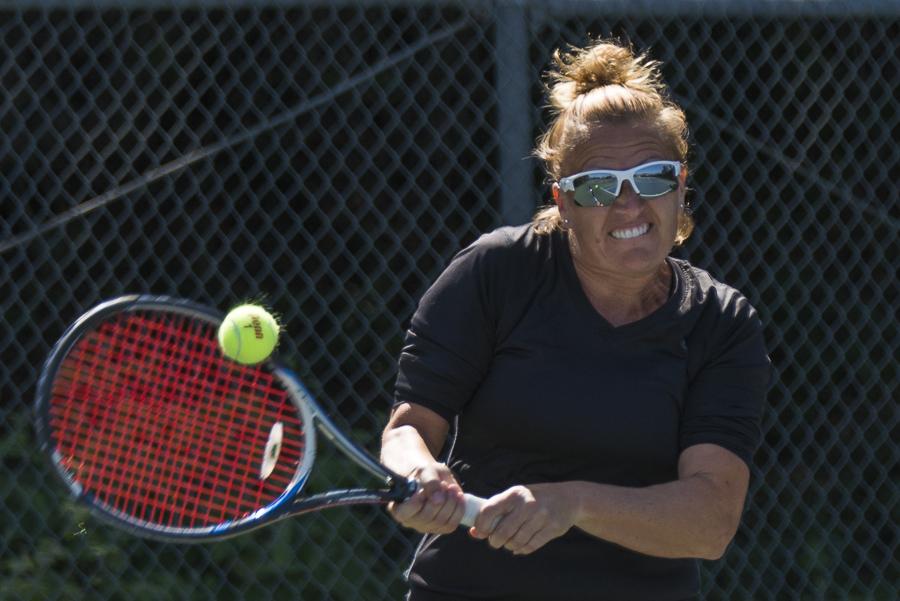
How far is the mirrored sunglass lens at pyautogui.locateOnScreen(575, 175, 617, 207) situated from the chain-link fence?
1.73 metres

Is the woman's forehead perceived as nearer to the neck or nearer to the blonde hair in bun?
the blonde hair in bun

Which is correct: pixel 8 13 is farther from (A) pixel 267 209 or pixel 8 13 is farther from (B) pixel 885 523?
(B) pixel 885 523

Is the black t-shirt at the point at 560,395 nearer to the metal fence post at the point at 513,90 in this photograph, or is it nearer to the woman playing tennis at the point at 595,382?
the woman playing tennis at the point at 595,382

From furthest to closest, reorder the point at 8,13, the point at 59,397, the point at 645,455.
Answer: the point at 8,13
the point at 59,397
the point at 645,455

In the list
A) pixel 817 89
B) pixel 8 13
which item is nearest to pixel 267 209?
pixel 8 13

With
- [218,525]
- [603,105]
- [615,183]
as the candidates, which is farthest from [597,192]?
[218,525]

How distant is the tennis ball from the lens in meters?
2.31

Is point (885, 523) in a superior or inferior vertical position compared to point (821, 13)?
inferior

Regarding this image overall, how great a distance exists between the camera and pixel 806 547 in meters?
4.38

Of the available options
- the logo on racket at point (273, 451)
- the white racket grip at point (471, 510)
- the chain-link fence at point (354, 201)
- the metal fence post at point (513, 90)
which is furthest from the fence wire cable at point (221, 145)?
the white racket grip at point (471, 510)

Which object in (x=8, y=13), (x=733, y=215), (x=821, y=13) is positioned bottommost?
Result: (x=733, y=215)

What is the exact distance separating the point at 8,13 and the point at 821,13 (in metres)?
2.24

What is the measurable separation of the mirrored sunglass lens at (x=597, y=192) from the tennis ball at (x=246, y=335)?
52 centimetres

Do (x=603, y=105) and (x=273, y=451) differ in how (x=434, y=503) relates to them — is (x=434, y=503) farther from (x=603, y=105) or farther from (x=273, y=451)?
(x=603, y=105)
